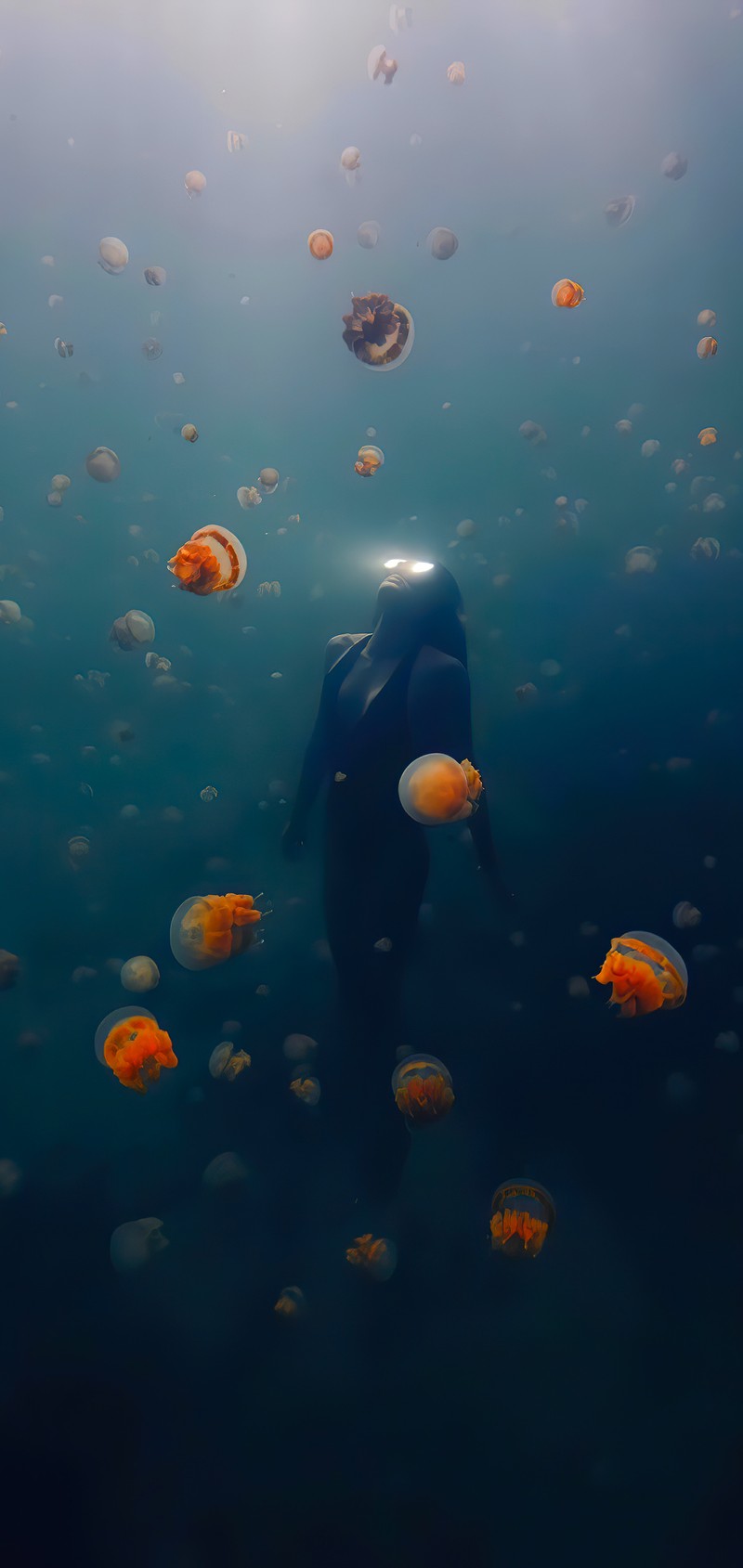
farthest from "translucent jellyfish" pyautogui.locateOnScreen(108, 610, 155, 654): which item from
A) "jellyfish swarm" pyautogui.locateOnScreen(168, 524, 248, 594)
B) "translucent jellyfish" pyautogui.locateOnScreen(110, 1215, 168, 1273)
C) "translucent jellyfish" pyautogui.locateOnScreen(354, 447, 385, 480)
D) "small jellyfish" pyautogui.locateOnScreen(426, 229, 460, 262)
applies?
"small jellyfish" pyautogui.locateOnScreen(426, 229, 460, 262)

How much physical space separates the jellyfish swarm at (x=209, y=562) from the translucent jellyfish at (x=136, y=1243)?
2985mm

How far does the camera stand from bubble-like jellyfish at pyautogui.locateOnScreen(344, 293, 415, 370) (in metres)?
3.71

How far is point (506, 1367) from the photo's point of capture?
8.30ft

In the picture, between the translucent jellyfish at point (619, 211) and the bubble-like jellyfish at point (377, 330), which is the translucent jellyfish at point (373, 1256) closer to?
the bubble-like jellyfish at point (377, 330)

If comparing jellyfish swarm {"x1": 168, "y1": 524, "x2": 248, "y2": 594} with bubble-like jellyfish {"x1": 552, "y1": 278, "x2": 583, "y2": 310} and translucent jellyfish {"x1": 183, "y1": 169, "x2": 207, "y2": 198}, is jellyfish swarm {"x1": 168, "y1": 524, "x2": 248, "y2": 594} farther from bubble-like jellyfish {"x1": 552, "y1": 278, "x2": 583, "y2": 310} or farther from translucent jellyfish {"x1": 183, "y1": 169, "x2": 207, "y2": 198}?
translucent jellyfish {"x1": 183, "y1": 169, "x2": 207, "y2": 198}

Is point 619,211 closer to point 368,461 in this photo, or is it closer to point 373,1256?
point 368,461

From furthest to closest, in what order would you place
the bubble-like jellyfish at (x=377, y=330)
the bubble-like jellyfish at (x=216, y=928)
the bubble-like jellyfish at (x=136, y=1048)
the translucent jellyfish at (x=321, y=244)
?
1. the translucent jellyfish at (x=321, y=244)
2. the bubble-like jellyfish at (x=377, y=330)
3. the bubble-like jellyfish at (x=216, y=928)
4. the bubble-like jellyfish at (x=136, y=1048)

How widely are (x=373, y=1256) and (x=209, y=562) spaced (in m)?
3.35

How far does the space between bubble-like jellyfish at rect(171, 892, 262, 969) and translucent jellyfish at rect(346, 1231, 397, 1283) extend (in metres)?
1.42

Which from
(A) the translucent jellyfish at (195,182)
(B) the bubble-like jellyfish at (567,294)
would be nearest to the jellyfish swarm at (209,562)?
(B) the bubble-like jellyfish at (567,294)

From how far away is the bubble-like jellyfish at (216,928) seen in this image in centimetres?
276

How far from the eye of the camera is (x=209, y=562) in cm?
312

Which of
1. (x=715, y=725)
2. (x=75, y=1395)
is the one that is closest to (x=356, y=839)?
(x=75, y=1395)

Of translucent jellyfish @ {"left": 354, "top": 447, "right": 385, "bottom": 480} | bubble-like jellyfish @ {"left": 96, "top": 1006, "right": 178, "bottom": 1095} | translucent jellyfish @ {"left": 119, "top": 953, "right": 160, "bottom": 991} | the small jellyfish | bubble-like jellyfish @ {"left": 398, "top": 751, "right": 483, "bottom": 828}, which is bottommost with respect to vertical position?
bubble-like jellyfish @ {"left": 96, "top": 1006, "right": 178, "bottom": 1095}
